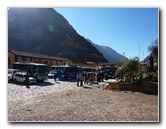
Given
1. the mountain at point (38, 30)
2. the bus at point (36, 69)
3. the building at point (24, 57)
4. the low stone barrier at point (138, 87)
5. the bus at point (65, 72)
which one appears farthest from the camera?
the bus at point (65, 72)

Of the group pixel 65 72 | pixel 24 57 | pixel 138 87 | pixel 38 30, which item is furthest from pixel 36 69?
pixel 38 30

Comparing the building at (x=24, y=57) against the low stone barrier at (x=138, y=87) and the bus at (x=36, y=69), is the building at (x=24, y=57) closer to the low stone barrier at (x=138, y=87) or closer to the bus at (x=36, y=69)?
the bus at (x=36, y=69)

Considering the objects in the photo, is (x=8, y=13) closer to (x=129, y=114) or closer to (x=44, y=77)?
(x=129, y=114)

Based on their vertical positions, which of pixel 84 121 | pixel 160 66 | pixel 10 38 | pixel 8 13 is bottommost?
pixel 84 121

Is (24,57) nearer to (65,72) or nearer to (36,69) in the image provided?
(36,69)

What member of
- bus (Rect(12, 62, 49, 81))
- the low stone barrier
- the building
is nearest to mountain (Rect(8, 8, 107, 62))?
the building

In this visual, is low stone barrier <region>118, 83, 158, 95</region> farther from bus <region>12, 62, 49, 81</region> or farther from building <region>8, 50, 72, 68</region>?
bus <region>12, 62, 49, 81</region>

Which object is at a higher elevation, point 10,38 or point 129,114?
point 10,38

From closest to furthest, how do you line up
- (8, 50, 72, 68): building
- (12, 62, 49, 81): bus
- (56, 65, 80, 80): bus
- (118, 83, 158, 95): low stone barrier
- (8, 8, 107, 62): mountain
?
(8, 8, 107, 62): mountain, (8, 50, 72, 68): building, (118, 83, 158, 95): low stone barrier, (12, 62, 49, 81): bus, (56, 65, 80, 80): bus

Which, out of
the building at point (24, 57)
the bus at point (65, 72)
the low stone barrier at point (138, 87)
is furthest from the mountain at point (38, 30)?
the bus at point (65, 72)

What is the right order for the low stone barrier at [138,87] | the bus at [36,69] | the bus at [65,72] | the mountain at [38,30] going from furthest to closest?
the bus at [65,72]
the bus at [36,69]
the low stone barrier at [138,87]
the mountain at [38,30]
